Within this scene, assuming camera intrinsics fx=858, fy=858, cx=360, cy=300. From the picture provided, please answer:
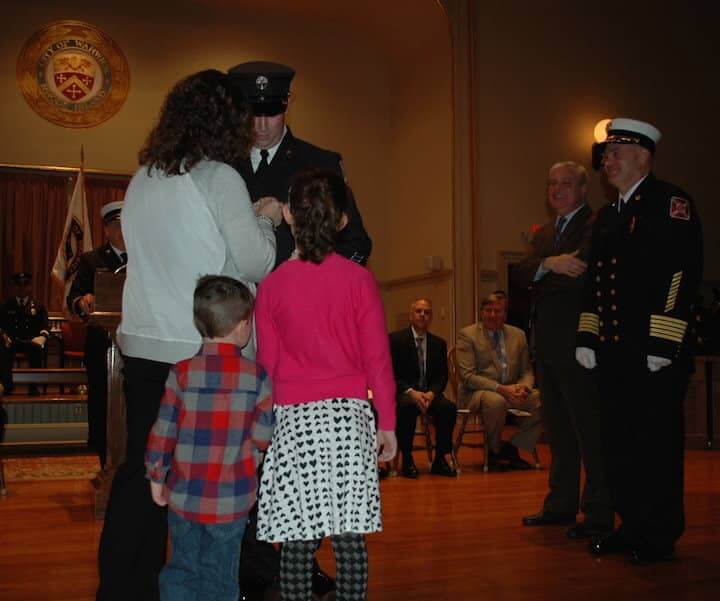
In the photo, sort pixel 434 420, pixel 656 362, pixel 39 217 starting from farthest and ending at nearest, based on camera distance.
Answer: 1. pixel 39 217
2. pixel 434 420
3. pixel 656 362

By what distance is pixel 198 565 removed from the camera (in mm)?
2098

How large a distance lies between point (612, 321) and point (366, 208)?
9247 millimetres

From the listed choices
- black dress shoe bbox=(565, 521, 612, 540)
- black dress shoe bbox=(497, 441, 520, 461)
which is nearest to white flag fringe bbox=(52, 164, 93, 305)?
black dress shoe bbox=(497, 441, 520, 461)

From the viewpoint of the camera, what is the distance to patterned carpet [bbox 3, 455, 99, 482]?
6.00 meters

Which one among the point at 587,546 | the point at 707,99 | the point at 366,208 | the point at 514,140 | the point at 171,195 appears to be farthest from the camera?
the point at 366,208

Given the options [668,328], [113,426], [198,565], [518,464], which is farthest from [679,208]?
[518,464]

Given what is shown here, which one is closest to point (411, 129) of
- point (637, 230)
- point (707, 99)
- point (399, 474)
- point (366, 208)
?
point (366, 208)

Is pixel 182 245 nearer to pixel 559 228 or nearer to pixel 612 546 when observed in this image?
pixel 612 546

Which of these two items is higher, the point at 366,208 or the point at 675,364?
the point at 366,208

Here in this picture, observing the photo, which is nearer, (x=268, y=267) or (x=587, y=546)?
(x=268, y=267)

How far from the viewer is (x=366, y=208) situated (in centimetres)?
1249

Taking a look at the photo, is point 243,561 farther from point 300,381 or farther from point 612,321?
point 612,321

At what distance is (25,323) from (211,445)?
29.6ft

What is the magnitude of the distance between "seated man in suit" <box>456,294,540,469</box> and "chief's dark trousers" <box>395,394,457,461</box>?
27cm
